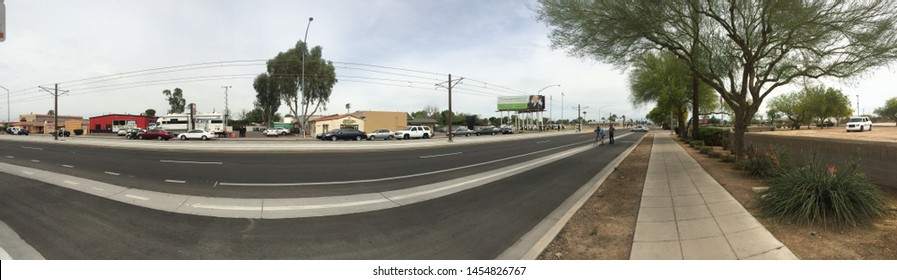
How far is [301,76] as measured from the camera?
45.5 m

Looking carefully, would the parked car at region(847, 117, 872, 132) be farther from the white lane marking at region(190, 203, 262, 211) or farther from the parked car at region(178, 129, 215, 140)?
the parked car at region(178, 129, 215, 140)

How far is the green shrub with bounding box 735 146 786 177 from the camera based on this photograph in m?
7.44

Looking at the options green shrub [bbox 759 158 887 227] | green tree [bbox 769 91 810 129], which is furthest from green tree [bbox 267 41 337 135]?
green tree [bbox 769 91 810 129]

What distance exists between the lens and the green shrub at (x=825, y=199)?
422 centimetres

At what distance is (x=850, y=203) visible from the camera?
14.0ft

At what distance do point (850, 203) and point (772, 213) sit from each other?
78 cm

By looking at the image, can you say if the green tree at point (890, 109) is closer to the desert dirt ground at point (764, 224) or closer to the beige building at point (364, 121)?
the beige building at point (364, 121)

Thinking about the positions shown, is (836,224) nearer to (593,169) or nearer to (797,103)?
(593,169)

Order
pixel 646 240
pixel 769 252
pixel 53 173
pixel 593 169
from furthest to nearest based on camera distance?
pixel 593 169
pixel 53 173
pixel 646 240
pixel 769 252

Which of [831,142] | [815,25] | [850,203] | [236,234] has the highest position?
[815,25]

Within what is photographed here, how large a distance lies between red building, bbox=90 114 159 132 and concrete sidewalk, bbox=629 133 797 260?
74923mm

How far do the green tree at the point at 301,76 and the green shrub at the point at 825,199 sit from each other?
148ft

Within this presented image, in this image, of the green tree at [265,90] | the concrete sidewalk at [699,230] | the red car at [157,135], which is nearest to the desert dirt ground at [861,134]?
the concrete sidewalk at [699,230]

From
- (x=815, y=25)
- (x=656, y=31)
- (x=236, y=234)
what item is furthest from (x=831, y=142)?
(x=236, y=234)
